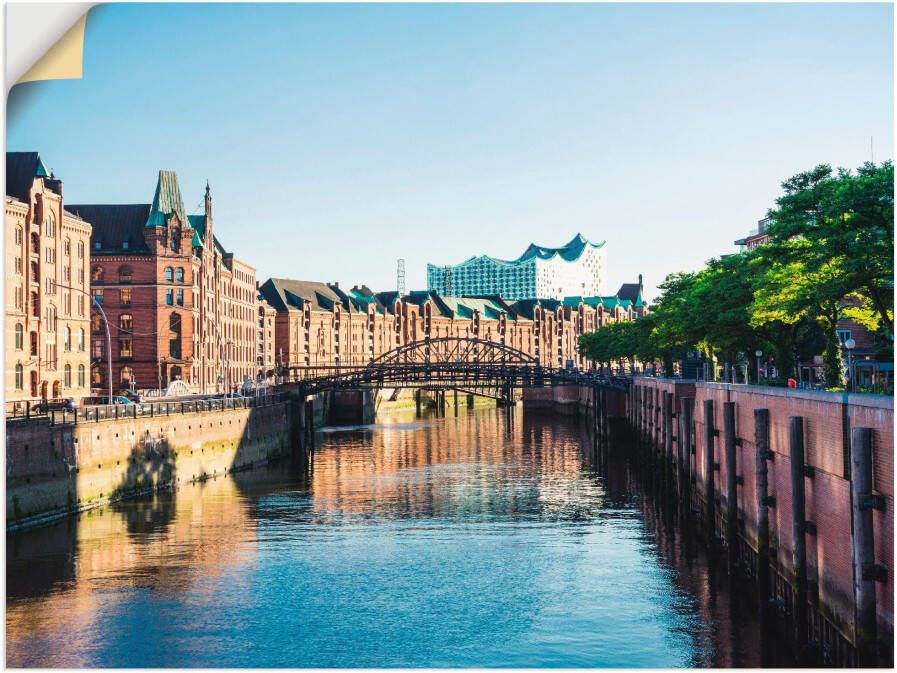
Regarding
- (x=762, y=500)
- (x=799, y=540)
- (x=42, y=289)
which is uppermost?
(x=42, y=289)

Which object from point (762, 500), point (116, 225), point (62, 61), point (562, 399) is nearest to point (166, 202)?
point (116, 225)

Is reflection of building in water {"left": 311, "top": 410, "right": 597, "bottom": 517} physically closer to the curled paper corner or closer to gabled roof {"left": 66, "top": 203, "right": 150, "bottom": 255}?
gabled roof {"left": 66, "top": 203, "right": 150, "bottom": 255}

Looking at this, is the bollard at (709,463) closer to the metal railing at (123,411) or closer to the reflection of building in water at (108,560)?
the reflection of building in water at (108,560)

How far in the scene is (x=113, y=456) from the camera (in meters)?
63.2

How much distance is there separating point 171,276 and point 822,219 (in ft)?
307

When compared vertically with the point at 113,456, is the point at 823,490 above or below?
above

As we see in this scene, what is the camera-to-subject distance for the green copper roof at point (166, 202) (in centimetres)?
13000

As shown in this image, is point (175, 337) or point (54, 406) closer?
point (54, 406)

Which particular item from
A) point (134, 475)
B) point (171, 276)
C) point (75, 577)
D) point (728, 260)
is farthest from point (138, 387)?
point (75, 577)

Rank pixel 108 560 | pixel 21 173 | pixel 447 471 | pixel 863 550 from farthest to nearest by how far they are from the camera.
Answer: pixel 21 173 < pixel 447 471 < pixel 108 560 < pixel 863 550

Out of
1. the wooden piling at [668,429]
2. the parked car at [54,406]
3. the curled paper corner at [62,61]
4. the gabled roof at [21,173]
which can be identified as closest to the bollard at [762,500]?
the curled paper corner at [62,61]

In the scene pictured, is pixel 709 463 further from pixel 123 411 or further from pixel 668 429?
pixel 123 411

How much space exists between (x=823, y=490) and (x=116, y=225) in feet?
363

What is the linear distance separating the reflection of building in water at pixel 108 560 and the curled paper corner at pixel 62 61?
1703cm
